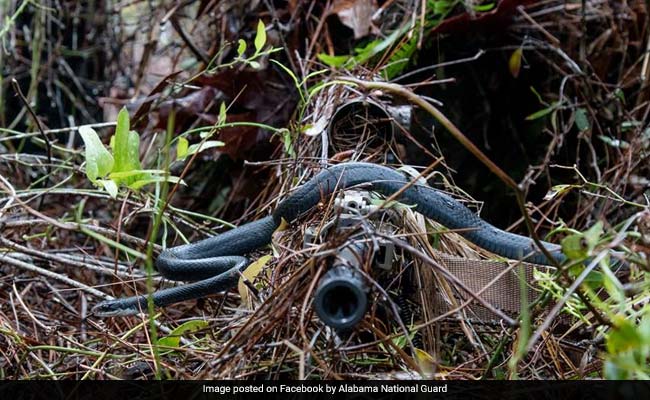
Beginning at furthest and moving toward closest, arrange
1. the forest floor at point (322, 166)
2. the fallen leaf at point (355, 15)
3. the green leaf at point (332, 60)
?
1. the fallen leaf at point (355, 15)
2. the green leaf at point (332, 60)
3. the forest floor at point (322, 166)


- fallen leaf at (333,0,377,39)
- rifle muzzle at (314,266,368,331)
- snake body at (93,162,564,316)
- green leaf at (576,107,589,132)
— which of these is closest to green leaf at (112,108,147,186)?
snake body at (93,162,564,316)

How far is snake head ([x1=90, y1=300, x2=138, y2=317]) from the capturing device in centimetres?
209

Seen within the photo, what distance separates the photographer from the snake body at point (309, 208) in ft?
6.31

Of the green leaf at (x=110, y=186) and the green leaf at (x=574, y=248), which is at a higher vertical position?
the green leaf at (x=574, y=248)

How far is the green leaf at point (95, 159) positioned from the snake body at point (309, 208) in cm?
42

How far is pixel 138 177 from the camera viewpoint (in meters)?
2.00

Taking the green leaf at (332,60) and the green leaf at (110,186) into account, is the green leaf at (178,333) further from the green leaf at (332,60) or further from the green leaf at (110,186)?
the green leaf at (332,60)

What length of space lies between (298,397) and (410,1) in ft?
7.50

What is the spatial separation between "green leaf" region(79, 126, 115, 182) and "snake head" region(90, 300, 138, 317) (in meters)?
0.45

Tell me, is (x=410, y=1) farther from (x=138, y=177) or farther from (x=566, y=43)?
(x=138, y=177)

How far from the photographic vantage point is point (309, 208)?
1941 mm

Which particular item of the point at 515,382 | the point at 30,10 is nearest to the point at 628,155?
the point at 515,382

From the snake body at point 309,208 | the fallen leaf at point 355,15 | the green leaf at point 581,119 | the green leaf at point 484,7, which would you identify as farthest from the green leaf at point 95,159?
the green leaf at point 581,119

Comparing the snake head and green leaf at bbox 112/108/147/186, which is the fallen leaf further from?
the snake head
